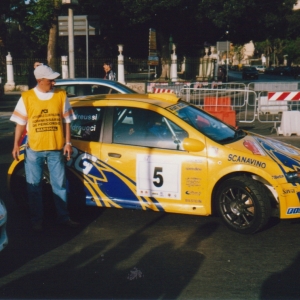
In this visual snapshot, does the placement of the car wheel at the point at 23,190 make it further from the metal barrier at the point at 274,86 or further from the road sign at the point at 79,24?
the metal barrier at the point at 274,86

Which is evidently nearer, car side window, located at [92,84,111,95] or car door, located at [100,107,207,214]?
car door, located at [100,107,207,214]

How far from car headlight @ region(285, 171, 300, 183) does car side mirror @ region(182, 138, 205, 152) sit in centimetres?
99

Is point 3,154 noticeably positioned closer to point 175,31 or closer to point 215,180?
point 215,180

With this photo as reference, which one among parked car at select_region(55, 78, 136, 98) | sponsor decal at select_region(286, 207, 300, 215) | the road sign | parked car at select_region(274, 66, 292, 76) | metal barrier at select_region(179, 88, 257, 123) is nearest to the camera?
sponsor decal at select_region(286, 207, 300, 215)

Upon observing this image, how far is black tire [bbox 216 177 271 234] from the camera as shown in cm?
616

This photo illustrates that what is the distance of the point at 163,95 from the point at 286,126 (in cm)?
766

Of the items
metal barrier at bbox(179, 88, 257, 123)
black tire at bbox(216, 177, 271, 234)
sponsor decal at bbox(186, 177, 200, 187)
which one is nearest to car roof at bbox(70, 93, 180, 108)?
sponsor decal at bbox(186, 177, 200, 187)

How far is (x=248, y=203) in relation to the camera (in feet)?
20.6

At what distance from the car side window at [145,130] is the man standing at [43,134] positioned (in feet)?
2.22

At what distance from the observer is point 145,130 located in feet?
22.1

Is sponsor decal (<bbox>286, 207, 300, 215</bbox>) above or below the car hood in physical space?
below

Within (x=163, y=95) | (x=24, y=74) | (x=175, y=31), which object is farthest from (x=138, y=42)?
(x=163, y=95)

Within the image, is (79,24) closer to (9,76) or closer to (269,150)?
(269,150)

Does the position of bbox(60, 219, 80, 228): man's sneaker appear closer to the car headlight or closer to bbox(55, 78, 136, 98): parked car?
the car headlight
